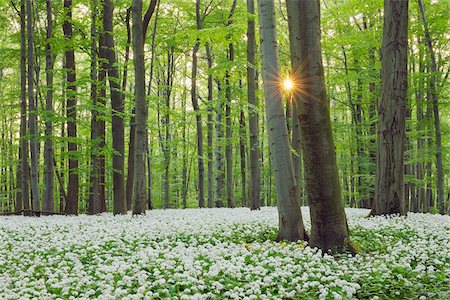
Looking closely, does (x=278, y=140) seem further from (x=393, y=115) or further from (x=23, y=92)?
(x=23, y=92)

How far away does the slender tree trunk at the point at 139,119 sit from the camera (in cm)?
1311

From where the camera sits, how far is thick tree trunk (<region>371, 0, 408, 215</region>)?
38.4 ft

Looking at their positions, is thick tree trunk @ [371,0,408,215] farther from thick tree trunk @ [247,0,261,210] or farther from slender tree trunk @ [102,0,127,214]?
slender tree trunk @ [102,0,127,214]

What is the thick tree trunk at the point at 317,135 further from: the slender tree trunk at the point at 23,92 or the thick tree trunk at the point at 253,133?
the slender tree trunk at the point at 23,92

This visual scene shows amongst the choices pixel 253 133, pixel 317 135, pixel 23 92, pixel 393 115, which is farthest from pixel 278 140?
pixel 23 92

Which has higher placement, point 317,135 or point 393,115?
point 393,115

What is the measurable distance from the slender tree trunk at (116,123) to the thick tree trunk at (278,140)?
7.94 m

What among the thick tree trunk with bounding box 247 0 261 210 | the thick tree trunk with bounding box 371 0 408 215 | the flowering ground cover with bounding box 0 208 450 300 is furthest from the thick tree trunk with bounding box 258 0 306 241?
the thick tree trunk with bounding box 247 0 261 210

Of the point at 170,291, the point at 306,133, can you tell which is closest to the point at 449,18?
the point at 306,133

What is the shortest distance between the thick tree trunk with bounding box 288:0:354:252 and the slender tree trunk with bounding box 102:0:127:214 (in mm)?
9351

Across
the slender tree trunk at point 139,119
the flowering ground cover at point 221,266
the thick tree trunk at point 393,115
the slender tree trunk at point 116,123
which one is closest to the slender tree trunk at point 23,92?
the slender tree trunk at point 116,123

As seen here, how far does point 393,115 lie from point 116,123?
10.4 meters

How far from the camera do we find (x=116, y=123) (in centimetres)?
1581

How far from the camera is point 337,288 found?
480 cm
